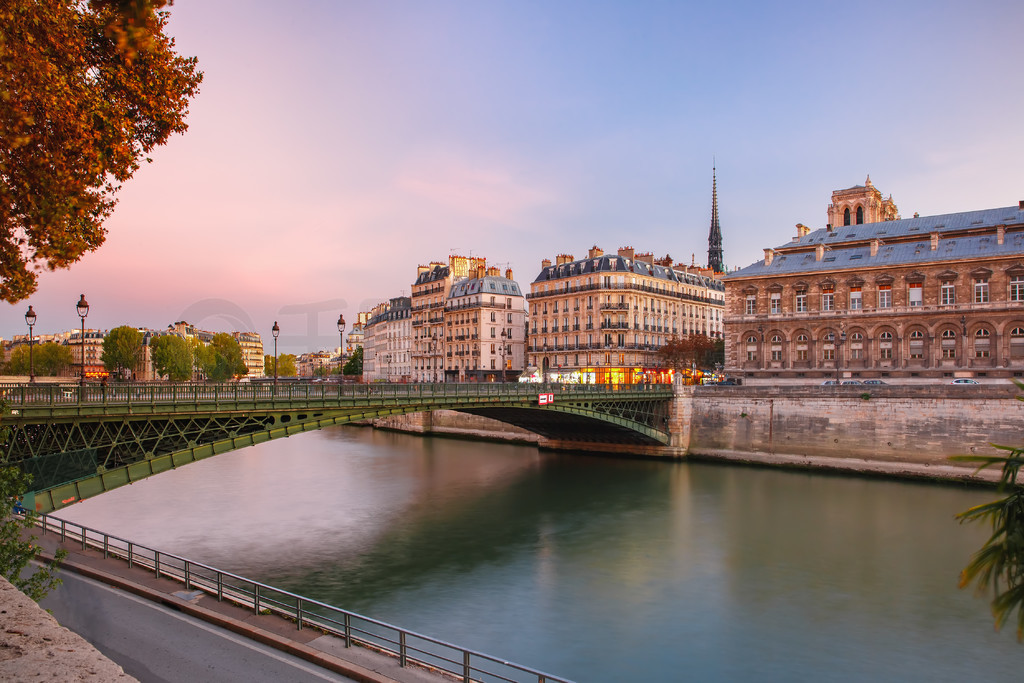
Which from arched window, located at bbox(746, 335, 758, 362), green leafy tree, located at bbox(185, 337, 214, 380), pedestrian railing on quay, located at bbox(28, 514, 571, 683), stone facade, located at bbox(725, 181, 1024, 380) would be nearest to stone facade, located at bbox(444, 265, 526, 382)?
arched window, located at bbox(746, 335, 758, 362)

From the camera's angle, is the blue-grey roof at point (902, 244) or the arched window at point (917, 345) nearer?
the blue-grey roof at point (902, 244)

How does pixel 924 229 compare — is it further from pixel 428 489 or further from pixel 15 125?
pixel 15 125

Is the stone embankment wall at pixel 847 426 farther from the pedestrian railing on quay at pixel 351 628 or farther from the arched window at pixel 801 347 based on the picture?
the pedestrian railing on quay at pixel 351 628

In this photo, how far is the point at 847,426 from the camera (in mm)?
41750

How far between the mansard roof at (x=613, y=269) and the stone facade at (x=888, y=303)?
14.9 m

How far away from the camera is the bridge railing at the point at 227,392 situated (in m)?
18.3

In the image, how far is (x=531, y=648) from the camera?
55.3 ft

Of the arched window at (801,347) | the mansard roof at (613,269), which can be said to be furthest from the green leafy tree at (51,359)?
the arched window at (801,347)

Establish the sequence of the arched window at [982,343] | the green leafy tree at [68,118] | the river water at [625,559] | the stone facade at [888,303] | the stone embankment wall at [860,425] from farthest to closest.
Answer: the arched window at [982,343] < the stone facade at [888,303] < the stone embankment wall at [860,425] < the river water at [625,559] < the green leafy tree at [68,118]

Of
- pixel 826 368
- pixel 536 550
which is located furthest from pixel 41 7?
pixel 826 368

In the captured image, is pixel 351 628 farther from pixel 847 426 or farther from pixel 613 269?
pixel 613 269

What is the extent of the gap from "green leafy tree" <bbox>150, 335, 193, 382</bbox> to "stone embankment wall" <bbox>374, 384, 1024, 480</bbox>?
62.9 m

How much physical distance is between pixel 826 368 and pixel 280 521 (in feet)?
127

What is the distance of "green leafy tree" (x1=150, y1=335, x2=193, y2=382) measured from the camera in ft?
311
